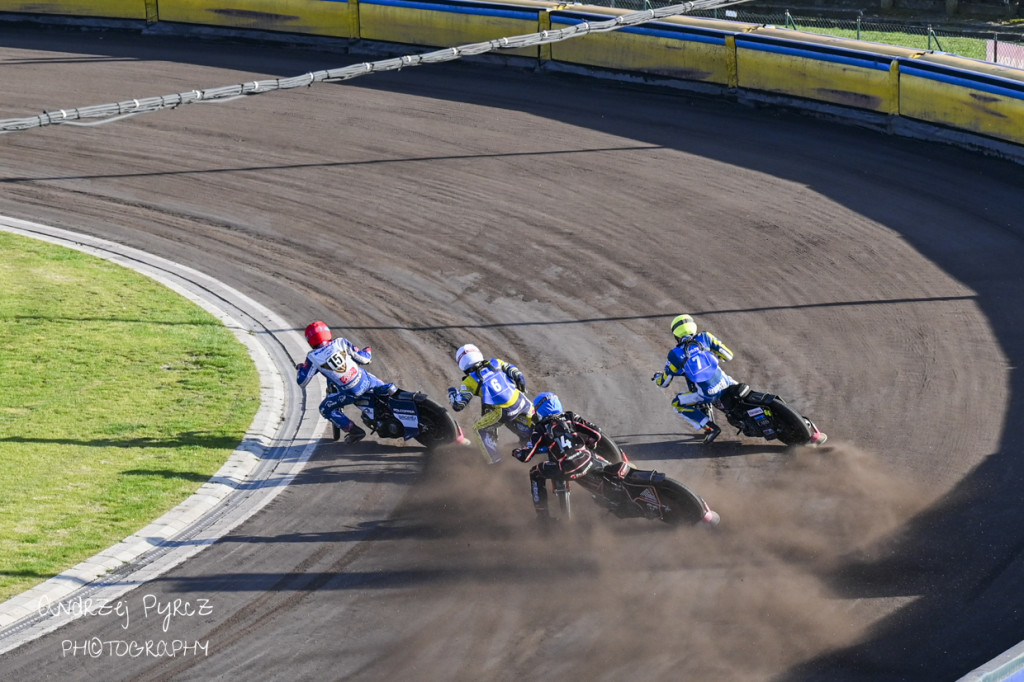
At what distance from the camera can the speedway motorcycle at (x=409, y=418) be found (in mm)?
15477

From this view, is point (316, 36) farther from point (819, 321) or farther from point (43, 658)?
point (43, 658)

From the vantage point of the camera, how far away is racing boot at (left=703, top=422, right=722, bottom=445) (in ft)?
50.4

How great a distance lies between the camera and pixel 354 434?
15828 mm

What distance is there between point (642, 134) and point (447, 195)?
5115 millimetres

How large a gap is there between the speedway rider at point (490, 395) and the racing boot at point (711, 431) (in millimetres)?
2421

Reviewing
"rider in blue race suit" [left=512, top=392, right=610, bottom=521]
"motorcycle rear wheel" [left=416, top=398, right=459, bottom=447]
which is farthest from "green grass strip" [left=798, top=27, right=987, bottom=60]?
"rider in blue race suit" [left=512, top=392, right=610, bottom=521]

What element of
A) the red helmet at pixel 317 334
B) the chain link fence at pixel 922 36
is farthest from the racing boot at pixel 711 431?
the chain link fence at pixel 922 36

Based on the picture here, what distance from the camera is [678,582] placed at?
12.4 m

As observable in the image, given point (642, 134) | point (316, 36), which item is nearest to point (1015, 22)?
point (642, 134)

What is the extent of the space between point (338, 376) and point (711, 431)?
4962 mm

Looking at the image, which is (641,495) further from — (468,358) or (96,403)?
(96,403)

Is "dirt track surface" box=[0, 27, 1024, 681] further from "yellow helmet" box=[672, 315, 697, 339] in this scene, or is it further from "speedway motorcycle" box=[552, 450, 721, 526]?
"yellow helmet" box=[672, 315, 697, 339]

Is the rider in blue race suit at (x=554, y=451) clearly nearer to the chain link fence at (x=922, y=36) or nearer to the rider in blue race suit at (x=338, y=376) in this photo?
the rider in blue race suit at (x=338, y=376)

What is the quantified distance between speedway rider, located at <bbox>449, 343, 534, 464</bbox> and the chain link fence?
16.2m
